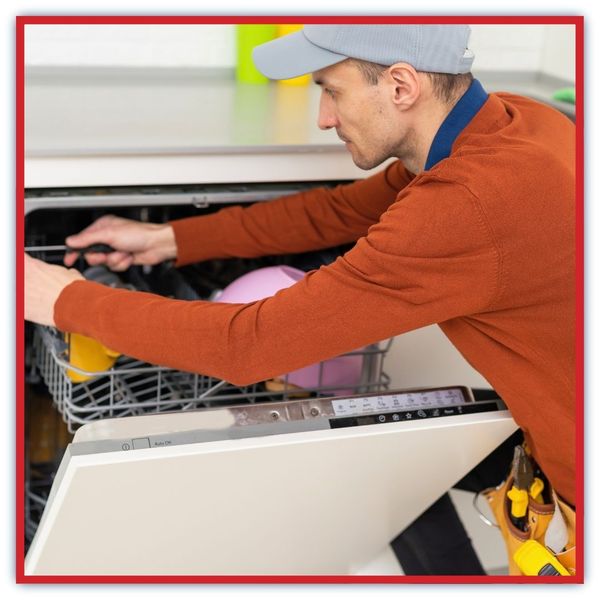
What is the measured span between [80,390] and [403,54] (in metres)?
0.73

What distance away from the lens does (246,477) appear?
1206mm

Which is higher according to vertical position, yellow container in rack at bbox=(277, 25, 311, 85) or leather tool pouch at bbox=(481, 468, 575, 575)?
yellow container in rack at bbox=(277, 25, 311, 85)

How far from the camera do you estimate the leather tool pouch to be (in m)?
1.37

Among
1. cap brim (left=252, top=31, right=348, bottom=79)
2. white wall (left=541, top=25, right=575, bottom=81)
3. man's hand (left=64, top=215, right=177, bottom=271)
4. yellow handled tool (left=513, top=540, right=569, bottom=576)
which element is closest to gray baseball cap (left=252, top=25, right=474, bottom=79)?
cap brim (left=252, top=31, right=348, bottom=79)

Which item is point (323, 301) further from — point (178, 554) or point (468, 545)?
point (468, 545)

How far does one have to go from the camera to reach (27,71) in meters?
1.92

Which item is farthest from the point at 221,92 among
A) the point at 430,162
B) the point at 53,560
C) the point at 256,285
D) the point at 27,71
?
the point at 53,560

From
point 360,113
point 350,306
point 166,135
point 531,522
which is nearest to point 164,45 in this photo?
point 166,135

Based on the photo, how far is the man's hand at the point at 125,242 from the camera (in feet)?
5.05

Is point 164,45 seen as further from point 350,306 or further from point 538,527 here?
point 538,527

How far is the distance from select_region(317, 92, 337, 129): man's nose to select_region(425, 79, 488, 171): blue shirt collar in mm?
138

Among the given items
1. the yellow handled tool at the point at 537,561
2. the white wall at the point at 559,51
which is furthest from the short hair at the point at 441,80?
the white wall at the point at 559,51

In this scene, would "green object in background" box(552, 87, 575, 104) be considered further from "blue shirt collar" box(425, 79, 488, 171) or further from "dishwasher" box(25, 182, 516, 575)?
"blue shirt collar" box(425, 79, 488, 171)

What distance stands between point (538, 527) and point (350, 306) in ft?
1.59
